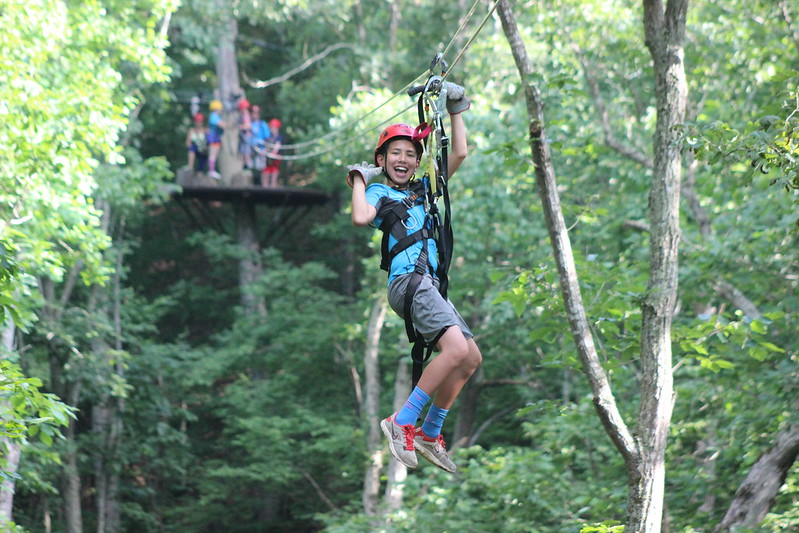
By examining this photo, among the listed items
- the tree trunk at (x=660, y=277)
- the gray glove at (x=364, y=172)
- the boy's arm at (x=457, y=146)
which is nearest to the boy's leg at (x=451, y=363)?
the gray glove at (x=364, y=172)

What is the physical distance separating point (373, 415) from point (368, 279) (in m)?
2.02

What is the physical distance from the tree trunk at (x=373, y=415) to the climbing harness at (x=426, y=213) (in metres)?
9.20

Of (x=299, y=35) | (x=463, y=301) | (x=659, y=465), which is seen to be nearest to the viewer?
(x=659, y=465)

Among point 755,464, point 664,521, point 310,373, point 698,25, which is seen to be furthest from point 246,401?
point 755,464

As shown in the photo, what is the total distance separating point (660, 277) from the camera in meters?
4.91

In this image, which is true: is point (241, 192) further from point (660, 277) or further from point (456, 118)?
point (660, 277)

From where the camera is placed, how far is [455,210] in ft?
41.8

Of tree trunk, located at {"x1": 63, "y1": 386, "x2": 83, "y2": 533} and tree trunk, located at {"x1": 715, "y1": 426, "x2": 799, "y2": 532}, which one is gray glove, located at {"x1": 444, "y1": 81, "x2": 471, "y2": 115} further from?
tree trunk, located at {"x1": 63, "y1": 386, "x2": 83, "y2": 533}

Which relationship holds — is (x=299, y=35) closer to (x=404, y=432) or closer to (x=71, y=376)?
(x=71, y=376)

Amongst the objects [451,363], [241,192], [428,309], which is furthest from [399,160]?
[241,192]

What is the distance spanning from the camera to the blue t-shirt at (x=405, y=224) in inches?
171

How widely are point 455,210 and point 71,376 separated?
5.54 metres

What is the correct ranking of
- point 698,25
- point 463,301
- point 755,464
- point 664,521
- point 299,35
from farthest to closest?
point 299,35 → point 463,301 → point 698,25 → point 664,521 → point 755,464

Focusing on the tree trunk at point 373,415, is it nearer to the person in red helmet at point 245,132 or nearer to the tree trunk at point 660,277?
the person in red helmet at point 245,132
